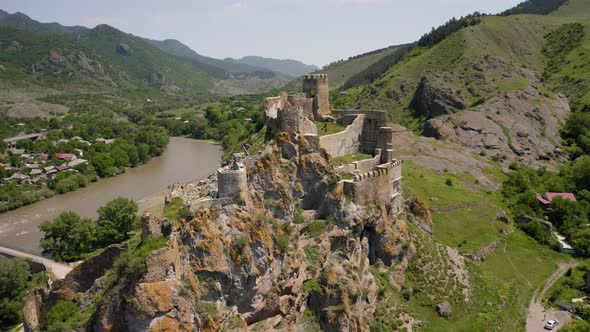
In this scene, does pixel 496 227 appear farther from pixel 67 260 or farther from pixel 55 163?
pixel 55 163

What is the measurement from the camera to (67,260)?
44.5 metres

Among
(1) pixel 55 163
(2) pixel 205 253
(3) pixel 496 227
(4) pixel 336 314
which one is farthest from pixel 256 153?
(1) pixel 55 163

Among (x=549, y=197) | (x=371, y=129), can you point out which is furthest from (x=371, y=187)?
(x=549, y=197)

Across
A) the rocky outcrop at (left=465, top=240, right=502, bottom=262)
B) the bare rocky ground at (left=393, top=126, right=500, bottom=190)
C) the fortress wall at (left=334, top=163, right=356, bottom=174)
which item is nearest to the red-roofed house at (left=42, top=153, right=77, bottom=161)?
the bare rocky ground at (left=393, top=126, right=500, bottom=190)

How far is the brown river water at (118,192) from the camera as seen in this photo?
55.2 metres

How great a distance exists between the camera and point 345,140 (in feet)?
128

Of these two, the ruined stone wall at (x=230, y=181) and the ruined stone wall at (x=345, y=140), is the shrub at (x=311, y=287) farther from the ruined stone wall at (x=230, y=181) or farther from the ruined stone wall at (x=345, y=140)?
the ruined stone wall at (x=345, y=140)

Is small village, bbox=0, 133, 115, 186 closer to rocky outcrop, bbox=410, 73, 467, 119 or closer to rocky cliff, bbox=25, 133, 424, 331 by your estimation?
rocky cliff, bbox=25, 133, 424, 331

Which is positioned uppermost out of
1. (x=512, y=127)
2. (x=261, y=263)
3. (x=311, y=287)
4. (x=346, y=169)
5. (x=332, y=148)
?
(x=332, y=148)

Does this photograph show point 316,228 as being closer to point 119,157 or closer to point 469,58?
point 119,157

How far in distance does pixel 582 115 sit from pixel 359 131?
212 ft

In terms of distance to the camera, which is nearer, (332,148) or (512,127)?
(332,148)

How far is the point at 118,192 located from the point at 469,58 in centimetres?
7755

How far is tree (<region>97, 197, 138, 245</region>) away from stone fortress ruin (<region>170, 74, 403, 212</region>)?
61.5ft
